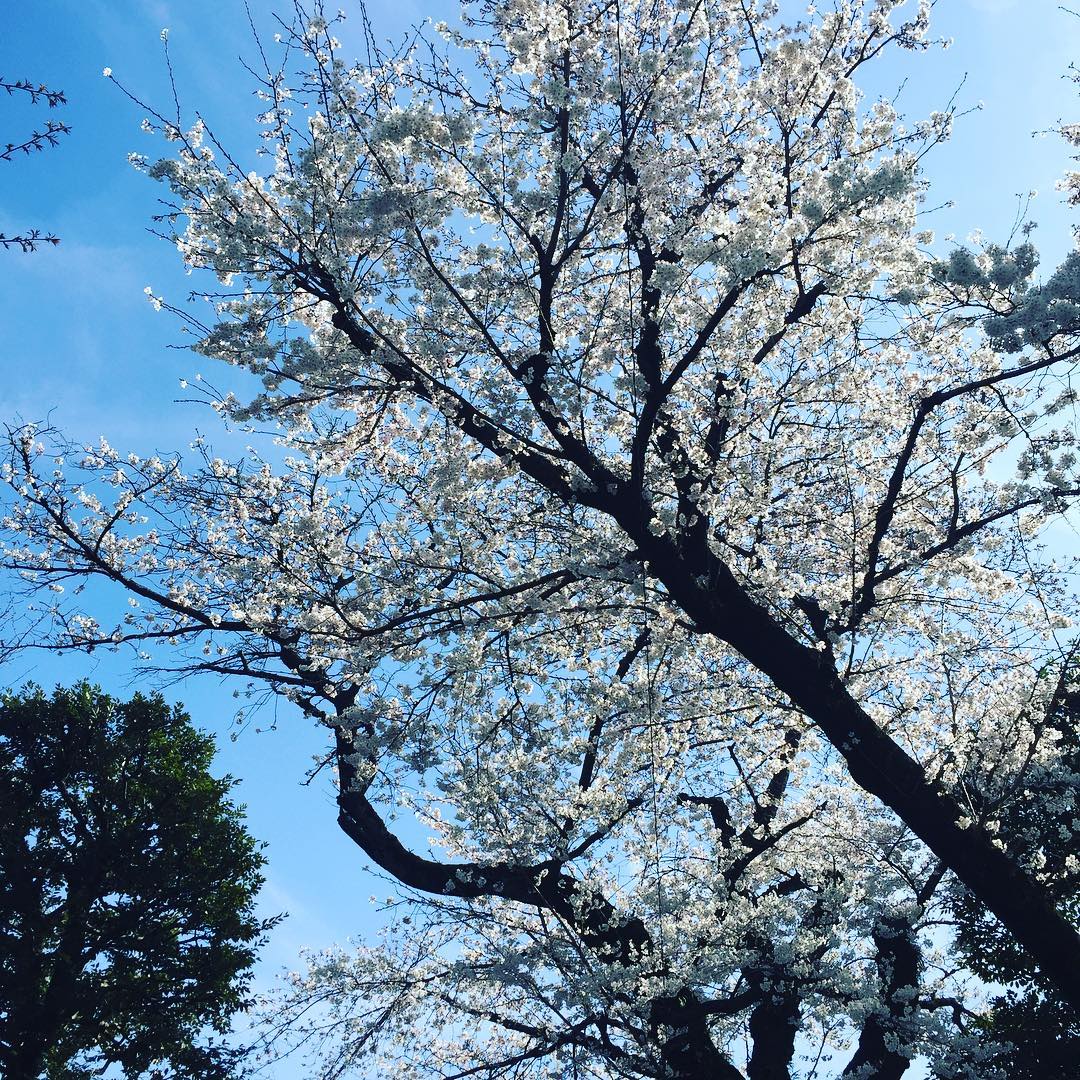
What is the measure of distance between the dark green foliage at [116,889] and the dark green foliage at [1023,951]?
11162 millimetres

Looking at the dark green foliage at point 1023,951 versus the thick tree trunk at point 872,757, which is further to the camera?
the dark green foliage at point 1023,951

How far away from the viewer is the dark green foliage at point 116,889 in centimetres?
1351

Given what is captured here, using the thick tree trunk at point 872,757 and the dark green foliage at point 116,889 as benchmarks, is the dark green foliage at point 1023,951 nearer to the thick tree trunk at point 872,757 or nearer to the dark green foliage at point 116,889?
the thick tree trunk at point 872,757

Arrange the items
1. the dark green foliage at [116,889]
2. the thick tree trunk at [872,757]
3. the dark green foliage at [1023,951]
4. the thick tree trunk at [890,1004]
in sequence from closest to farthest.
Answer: the thick tree trunk at [872,757] → the thick tree trunk at [890,1004] → the dark green foliage at [1023,951] → the dark green foliage at [116,889]

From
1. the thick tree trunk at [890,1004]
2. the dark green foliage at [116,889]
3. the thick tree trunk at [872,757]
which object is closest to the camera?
the thick tree trunk at [872,757]

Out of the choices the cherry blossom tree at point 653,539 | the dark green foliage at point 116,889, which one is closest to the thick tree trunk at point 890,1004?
the cherry blossom tree at point 653,539

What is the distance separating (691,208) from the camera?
8.88 m

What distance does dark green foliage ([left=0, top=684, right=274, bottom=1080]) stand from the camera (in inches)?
532

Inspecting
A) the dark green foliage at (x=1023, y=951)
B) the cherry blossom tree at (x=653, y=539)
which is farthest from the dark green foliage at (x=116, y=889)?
the dark green foliage at (x=1023, y=951)

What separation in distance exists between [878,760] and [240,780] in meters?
13.8

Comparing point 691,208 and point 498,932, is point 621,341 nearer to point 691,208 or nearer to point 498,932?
point 691,208

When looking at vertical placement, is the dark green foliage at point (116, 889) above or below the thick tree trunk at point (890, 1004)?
above

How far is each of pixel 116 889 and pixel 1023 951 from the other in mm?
13460

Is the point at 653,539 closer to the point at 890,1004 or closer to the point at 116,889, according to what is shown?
the point at 890,1004
